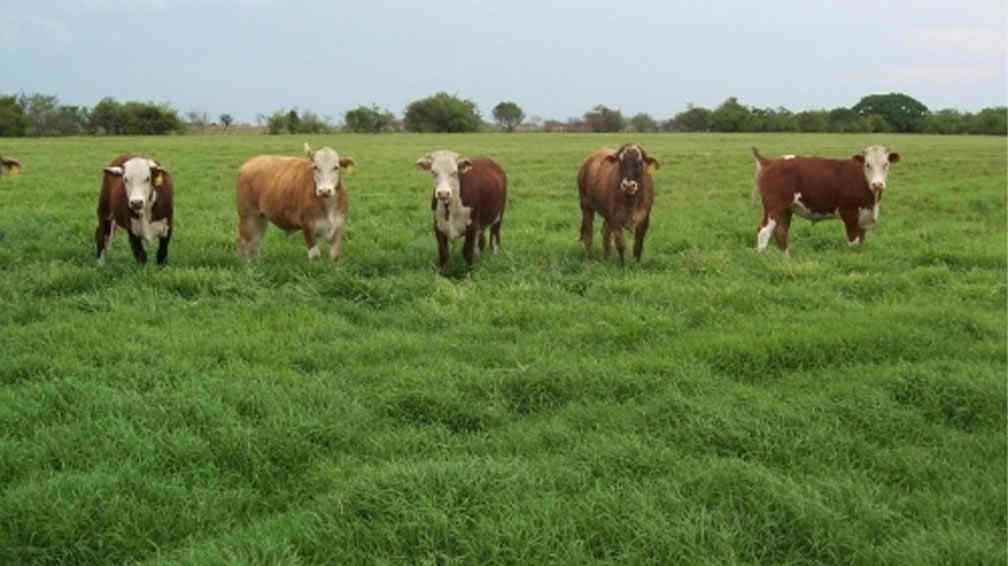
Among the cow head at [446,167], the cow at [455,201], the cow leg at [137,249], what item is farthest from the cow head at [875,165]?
the cow leg at [137,249]

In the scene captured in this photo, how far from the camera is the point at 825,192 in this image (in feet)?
37.7

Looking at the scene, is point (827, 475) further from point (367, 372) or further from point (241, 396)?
point (241, 396)

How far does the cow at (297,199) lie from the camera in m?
9.74

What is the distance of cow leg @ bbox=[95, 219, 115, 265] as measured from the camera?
397 inches

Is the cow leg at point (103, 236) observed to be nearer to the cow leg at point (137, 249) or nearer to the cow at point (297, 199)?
the cow leg at point (137, 249)

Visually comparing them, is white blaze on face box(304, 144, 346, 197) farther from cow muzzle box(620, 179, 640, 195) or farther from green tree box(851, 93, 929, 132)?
green tree box(851, 93, 929, 132)

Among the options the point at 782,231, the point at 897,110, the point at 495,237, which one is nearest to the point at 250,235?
the point at 495,237

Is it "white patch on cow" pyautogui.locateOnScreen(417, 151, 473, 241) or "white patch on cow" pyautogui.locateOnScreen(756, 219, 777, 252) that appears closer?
"white patch on cow" pyautogui.locateOnScreen(417, 151, 473, 241)

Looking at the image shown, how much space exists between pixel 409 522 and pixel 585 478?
40.8 inches

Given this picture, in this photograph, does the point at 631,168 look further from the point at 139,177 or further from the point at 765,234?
the point at 139,177

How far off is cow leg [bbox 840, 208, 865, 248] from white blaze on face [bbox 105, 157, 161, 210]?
29.9 ft

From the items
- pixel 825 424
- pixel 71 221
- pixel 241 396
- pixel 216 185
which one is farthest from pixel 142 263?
pixel 216 185

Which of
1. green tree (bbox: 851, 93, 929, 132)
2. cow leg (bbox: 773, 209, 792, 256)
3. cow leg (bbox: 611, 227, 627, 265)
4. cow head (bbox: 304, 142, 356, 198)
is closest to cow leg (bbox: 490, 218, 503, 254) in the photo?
cow leg (bbox: 611, 227, 627, 265)

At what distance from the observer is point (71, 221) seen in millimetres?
12977
